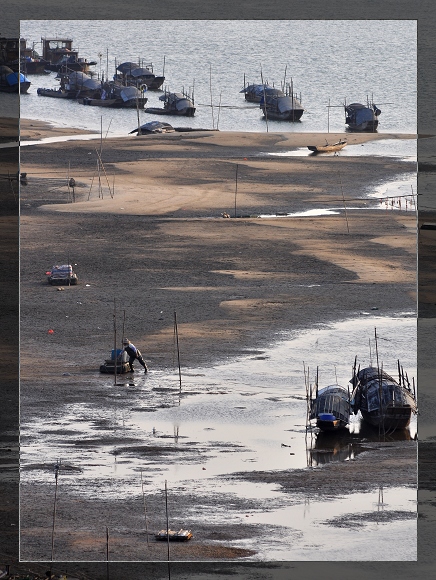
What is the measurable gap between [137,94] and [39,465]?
20.8 meters

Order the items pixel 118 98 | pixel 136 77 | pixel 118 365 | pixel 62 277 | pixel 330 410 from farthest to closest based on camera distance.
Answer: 1. pixel 118 98
2. pixel 136 77
3. pixel 62 277
4. pixel 118 365
5. pixel 330 410

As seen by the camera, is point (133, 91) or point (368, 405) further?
point (133, 91)

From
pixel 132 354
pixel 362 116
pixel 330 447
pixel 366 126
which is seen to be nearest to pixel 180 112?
pixel 362 116

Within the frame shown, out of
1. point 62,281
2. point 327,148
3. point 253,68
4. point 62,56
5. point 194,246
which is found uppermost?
point 62,56

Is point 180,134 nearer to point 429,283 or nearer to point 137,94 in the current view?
point 137,94

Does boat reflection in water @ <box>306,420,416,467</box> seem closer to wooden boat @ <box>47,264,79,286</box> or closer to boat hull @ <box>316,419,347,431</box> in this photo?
boat hull @ <box>316,419,347,431</box>

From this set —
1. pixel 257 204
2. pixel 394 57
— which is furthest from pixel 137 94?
pixel 394 57

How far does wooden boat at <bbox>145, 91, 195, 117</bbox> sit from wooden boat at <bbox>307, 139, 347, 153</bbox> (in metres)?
3.39

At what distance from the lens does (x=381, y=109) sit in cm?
3884

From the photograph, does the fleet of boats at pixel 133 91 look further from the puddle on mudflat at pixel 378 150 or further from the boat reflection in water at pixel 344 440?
the boat reflection in water at pixel 344 440

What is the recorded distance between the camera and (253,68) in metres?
37.8

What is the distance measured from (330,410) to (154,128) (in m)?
18.2

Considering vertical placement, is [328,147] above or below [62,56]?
below

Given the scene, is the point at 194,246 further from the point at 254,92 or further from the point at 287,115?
the point at 287,115
